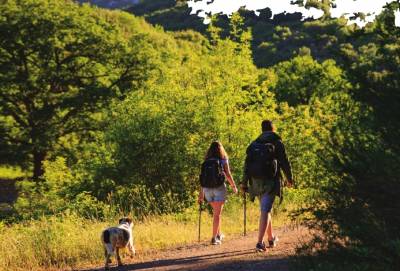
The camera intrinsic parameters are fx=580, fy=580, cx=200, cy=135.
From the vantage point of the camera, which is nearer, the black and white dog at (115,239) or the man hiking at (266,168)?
the black and white dog at (115,239)

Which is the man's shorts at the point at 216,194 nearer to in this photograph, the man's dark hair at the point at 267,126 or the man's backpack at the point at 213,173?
the man's backpack at the point at 213,173

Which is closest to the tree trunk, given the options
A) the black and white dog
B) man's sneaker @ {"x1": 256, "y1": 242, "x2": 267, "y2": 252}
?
the black and white dog

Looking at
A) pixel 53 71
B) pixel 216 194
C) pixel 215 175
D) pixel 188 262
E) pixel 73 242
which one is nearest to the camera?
pixel 188 262

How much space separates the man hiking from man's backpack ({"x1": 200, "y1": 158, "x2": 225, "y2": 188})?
960mm

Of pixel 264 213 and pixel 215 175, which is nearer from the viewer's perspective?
pixel 264 213

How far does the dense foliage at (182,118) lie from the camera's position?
5969mm

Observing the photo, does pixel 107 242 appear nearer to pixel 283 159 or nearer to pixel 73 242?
pixel 73 242

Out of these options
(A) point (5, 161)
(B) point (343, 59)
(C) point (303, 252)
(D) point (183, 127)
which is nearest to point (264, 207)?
(C) point (303, 252)

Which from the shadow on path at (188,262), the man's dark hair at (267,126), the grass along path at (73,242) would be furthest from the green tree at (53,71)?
the man's dark hair at (267,126)

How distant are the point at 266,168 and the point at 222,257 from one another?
60.1 inches

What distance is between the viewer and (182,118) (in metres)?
19.2

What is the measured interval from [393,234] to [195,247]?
16.7 ft

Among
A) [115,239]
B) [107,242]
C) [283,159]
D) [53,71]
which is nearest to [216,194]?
[283,159]

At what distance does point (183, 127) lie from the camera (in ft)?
63.2
